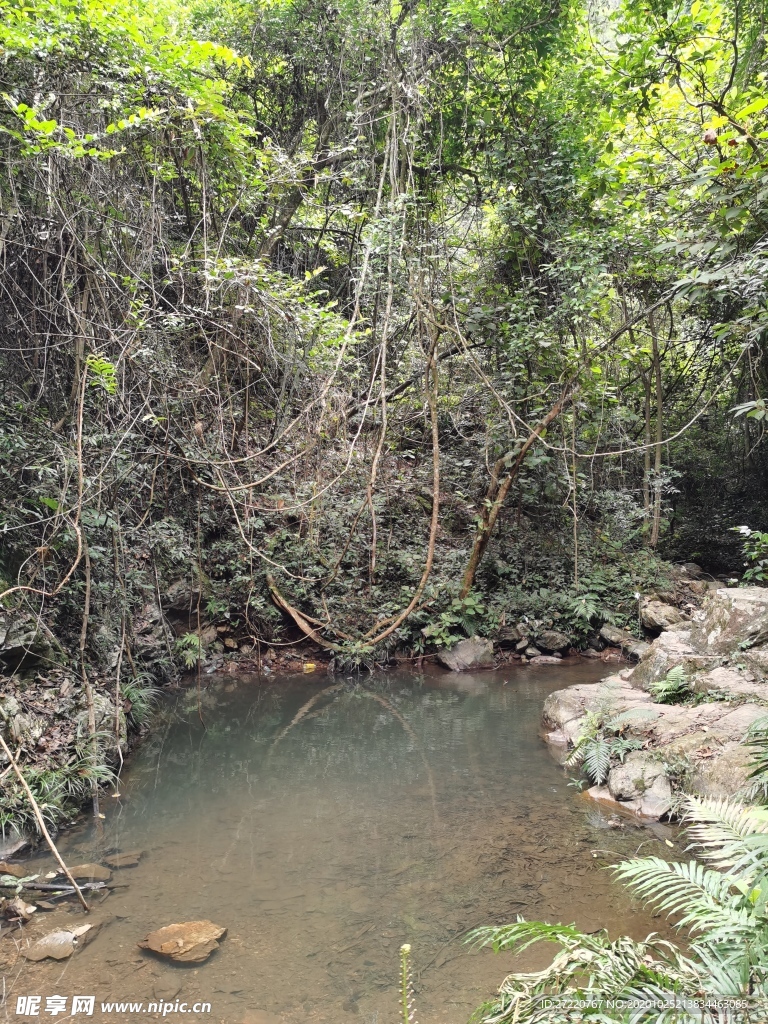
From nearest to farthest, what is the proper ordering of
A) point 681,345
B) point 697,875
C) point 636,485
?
point 697,875 → point 681,345 → point 636,485

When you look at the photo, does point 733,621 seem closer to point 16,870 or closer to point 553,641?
point 553,641

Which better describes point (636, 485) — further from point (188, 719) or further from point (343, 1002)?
point (343, 1002)

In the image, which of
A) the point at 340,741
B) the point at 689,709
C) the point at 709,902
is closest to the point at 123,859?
the point at 340,741

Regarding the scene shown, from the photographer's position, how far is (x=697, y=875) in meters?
2.11

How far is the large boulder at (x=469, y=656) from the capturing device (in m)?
8.23

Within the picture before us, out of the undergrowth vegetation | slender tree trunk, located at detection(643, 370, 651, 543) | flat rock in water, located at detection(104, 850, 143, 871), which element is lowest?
flat rock in water, located at detection(104, 850, 143, 871)

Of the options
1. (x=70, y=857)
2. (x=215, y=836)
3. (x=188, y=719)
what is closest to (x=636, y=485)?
(x=188, y=719)

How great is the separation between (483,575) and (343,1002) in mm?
6991

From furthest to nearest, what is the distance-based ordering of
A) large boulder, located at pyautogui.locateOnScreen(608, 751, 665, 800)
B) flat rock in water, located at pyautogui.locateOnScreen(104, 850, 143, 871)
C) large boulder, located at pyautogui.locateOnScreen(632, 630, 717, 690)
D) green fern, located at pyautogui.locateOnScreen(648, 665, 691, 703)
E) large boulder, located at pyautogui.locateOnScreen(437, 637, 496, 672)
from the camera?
1. large boulder, located at pyautogui.locateOnScreen(437, 637, 496, 672)
2. large boulder, located at pyautogui.locateOnScreen(632, 630, 717, 690)
3. green fern, located at pyautogui.locateOnScreen(648, 665, 691, 703)
4. large boulder, located at pyautogui.locateOnScreen(608, 751, 665, 800)
5. flat rock in water, located at pyautogui.locateOnScreen(104, 850, 143, 871)

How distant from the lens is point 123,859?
12.5 ft

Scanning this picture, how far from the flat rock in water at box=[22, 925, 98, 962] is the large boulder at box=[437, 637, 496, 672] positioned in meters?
5.63

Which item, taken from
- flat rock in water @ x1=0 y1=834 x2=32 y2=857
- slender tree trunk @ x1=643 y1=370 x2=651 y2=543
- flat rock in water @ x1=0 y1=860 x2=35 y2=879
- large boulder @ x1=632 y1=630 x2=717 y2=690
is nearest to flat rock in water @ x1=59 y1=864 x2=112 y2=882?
flat rock in water @ x1=0 y1=860 x2=35 y2=879

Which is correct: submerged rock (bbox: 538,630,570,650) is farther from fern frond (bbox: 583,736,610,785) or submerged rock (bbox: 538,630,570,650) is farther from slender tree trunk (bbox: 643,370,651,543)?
fern frond (bbox: 583,736,610,785)

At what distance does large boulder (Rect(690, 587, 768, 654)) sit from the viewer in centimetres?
542
